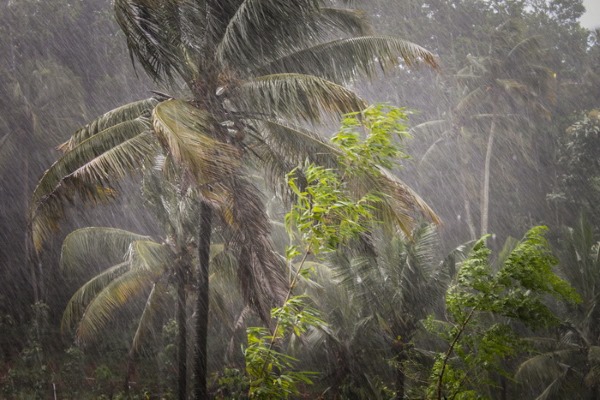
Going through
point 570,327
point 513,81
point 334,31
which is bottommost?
point 570,327

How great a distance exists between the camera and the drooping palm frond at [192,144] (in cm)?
550

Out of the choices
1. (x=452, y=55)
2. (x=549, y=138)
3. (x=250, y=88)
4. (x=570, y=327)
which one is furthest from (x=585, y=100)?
(x=250, y=88)

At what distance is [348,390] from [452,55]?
16.0m

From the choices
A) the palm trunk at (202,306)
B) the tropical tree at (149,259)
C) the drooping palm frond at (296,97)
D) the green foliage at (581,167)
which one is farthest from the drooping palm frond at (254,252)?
the green foliage at (581,167)

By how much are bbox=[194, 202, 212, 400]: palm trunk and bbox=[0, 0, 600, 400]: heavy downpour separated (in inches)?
1.7

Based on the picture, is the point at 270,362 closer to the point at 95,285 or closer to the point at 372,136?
the point at 372,136

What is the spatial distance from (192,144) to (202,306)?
114 inches

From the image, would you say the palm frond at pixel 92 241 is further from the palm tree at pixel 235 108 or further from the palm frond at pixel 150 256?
the palm tree at pixel 235 108

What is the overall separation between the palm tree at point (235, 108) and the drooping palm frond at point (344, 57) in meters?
0.01

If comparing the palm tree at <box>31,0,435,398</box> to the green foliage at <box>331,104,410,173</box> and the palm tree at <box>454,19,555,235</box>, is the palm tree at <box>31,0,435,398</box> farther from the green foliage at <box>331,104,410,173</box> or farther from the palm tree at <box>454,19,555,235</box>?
the palm tree at <box>454,19,555,235</box>

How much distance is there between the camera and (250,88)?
23.0ft

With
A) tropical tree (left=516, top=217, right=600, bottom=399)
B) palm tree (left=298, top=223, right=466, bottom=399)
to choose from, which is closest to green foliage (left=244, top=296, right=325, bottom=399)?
palm tree (left=298, top=223, right=466, bottom=399)

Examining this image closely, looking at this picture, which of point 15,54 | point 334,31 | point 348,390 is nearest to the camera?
point 334,31

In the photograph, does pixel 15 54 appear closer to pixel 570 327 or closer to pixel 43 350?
pixel 43 350
